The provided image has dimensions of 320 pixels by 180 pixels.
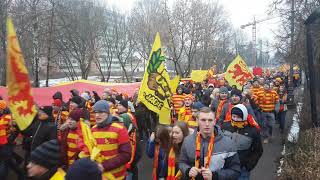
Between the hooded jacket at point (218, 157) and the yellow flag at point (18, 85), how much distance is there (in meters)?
1.69

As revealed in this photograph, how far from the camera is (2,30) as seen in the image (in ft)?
→ 68.7

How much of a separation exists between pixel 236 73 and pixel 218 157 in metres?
12.0

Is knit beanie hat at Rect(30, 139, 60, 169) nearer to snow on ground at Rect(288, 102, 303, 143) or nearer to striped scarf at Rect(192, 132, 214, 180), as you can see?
striped scarf at Rect(192, 132, 214, 180)

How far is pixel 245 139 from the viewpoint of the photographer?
5871 mm

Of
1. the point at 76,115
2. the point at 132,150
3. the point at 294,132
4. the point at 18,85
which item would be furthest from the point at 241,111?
the point at 294,132

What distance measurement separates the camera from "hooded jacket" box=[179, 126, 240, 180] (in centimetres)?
444

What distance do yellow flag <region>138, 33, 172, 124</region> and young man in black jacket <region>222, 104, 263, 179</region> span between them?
6.70 ft

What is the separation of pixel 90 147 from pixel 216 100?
7.24 metres

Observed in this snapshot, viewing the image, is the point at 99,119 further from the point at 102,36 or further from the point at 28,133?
the point at 102,36

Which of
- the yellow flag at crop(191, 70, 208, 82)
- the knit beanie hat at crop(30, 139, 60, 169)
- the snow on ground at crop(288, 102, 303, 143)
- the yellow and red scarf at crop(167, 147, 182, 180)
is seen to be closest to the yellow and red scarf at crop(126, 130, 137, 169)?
the yellow and red scarf at crop(167, 147, 182, 180)

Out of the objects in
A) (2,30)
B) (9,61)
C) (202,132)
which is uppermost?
(2,30)

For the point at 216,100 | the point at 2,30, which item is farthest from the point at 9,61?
the point at 2,30

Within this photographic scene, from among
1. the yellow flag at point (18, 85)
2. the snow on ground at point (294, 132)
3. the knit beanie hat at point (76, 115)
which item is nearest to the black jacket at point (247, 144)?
the knit beanie hat at point (76, 115)

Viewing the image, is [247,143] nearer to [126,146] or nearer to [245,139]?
[245,139]
